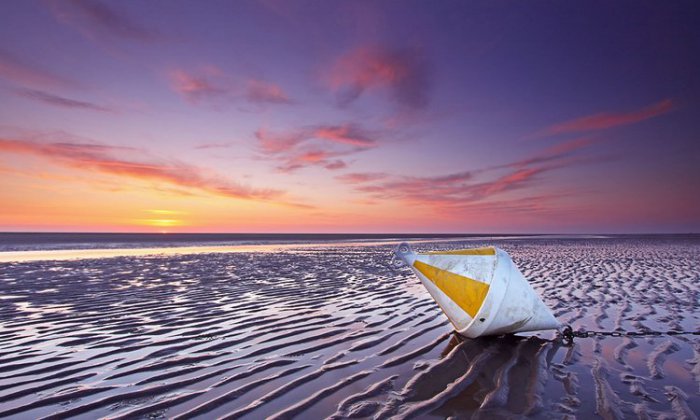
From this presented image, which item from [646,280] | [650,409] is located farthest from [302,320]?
[646,280]

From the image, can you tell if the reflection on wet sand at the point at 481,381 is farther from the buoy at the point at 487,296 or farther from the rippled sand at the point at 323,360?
the buoy at the point at 487,296

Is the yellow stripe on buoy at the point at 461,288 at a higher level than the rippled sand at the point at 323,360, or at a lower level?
higher

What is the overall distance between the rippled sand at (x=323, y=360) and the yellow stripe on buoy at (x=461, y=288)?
608 mm

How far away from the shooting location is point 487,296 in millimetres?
6223

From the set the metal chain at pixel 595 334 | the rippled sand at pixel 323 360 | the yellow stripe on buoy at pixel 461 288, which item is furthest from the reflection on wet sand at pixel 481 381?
the yellow stripe on buoy at pixel 461 288

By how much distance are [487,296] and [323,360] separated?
2.70 metres

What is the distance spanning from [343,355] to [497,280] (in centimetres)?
265

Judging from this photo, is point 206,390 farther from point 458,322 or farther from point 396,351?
point 458,322

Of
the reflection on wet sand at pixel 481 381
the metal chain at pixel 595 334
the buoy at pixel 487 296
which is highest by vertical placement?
the buoy at pixel 487 296

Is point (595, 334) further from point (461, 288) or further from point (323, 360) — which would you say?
point (323, 360)

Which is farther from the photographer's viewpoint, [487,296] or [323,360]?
[487,296]

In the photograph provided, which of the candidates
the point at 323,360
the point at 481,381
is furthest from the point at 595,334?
the point at 323,360

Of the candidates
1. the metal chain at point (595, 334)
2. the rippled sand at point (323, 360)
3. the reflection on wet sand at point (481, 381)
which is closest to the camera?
the reflection on wet sand at point (481, 381)

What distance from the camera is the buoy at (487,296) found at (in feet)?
20.4
